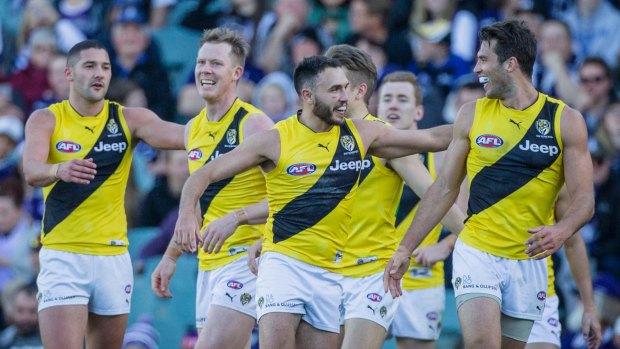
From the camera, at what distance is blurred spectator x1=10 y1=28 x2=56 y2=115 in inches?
670

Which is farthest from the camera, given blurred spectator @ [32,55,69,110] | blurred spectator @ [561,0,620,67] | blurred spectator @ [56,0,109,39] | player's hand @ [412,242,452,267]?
blurred spectator @ [56,0,109,39]

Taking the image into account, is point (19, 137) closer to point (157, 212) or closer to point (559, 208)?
point (157, 212)

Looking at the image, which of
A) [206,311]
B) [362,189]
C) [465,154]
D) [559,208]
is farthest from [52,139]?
[559,208]

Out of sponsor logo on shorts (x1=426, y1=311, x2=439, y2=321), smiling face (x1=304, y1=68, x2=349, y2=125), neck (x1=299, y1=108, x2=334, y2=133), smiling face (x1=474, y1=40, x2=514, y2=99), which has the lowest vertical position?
sponsor logo on shorts (x1=426, y1=311, x2=439, y2=321)

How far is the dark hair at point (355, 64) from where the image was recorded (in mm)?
9484

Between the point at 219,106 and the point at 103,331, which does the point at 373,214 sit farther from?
the point at 103,331

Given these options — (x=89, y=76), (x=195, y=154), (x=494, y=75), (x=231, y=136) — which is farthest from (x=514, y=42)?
(x=89, y=76)

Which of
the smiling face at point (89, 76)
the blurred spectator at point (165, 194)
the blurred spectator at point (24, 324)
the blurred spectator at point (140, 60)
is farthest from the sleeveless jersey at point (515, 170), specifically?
the blurred spectator at point (140, 60)

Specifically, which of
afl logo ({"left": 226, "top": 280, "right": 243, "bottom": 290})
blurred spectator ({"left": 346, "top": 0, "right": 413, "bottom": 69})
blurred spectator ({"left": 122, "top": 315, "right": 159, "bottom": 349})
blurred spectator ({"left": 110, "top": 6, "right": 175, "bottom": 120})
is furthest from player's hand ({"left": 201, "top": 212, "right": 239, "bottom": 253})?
blurred spectator ({"left": 110, "top": 6, "right": 175, "bottom": 120})

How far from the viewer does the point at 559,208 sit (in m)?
9.87

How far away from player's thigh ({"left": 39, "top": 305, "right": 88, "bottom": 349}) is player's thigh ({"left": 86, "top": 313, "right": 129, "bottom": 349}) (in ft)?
0.83

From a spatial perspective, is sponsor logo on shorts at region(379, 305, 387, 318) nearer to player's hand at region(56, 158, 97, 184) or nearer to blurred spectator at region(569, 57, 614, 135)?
player's hand at region(56, 158, 97, 184)

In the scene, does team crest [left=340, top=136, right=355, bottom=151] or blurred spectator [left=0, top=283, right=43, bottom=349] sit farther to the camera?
blurred spectator [left=0, top=283, right=43, bottom=349]

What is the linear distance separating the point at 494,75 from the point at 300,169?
1590 millimetres
